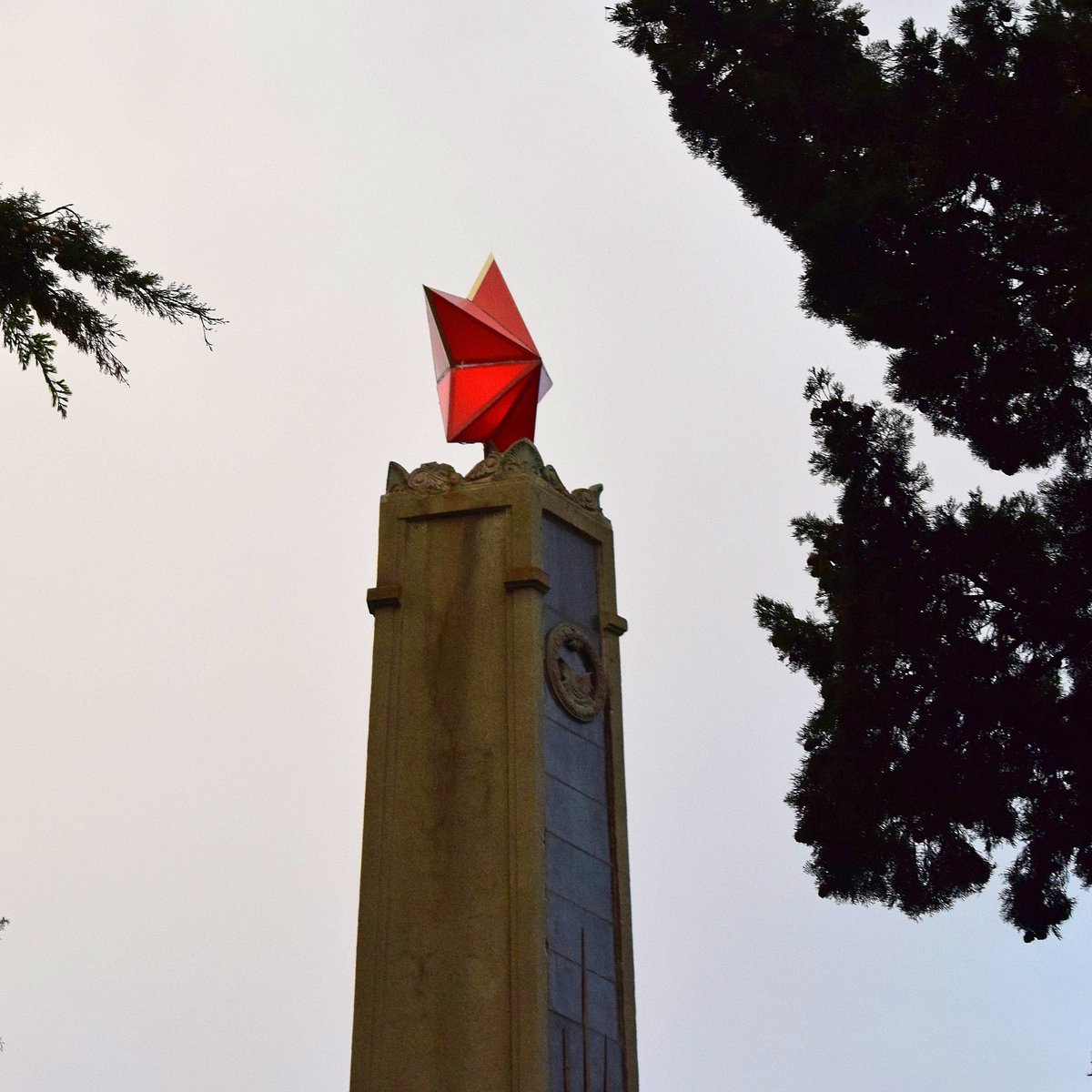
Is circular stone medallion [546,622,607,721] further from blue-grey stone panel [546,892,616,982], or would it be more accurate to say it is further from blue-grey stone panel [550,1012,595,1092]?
blue-grey stone panel [550,1012,595,1092]

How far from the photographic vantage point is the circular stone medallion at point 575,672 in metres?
11.6

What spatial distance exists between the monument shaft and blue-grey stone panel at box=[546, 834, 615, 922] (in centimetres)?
2

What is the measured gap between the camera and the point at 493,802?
434 inches

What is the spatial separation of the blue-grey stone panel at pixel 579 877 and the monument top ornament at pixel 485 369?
3.00m

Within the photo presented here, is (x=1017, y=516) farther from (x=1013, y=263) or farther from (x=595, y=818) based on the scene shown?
(x=595, y=818)

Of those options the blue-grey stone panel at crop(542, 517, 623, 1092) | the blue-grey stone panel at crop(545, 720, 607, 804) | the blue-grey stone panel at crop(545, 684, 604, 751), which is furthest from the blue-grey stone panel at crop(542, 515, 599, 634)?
the blue-grey stone panel at crop(545, 720, 607, 804)

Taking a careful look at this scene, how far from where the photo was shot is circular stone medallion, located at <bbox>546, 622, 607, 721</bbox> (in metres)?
11.6

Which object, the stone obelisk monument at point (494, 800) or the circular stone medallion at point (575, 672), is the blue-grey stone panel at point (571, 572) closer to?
the stone obelisk monument at point (494, 800)

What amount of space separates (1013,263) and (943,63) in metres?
1.17

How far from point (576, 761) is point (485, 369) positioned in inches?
124

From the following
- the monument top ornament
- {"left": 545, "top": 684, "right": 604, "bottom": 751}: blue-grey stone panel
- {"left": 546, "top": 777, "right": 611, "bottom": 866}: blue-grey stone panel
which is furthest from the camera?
the monument top ornament

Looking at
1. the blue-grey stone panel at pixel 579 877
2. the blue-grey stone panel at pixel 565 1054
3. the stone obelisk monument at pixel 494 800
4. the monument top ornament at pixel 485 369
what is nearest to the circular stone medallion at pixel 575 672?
the stone obelisk monument at pixel 494 800

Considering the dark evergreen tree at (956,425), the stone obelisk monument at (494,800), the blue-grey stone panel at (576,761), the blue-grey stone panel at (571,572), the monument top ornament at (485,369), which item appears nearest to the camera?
the dark evergreen tree at (956,425)

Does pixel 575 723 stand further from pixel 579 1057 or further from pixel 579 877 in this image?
pixel 579 1057
